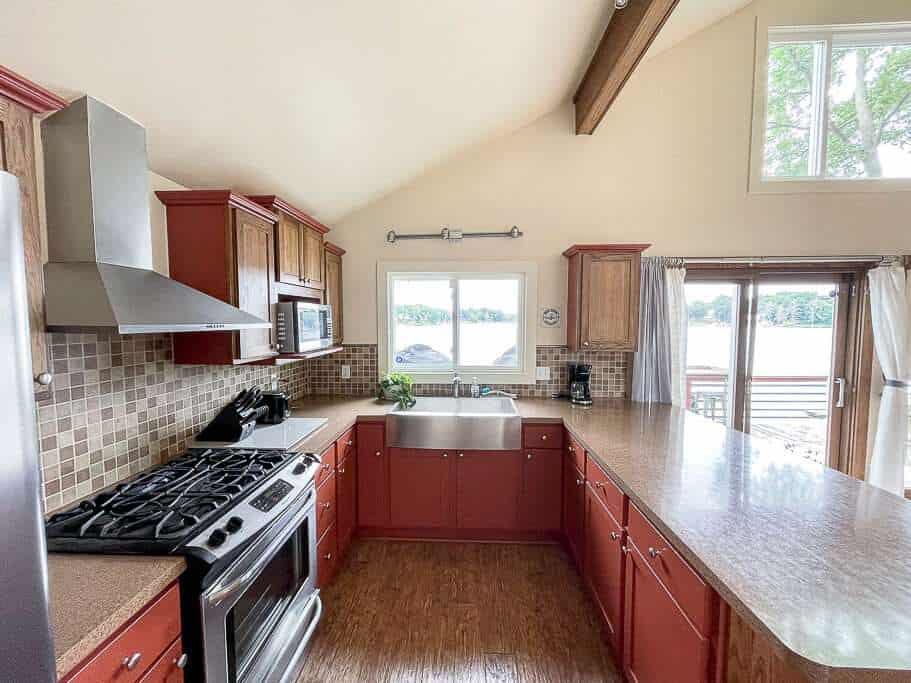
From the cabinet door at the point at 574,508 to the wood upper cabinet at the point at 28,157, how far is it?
2300 millimetres

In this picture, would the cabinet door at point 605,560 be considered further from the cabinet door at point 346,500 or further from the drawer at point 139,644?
the drawer at point 139,644

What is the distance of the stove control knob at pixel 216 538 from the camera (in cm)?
109

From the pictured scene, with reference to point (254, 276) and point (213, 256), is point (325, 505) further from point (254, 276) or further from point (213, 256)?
point (213, 256)

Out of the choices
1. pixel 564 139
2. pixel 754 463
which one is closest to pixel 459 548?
pixel 754 463

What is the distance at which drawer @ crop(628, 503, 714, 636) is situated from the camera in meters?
1.01

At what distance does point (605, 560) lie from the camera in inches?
69.5

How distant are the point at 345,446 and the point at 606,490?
152 cm

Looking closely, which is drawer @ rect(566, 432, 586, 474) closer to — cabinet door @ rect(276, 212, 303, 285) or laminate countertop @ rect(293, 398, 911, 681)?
Answer: laminate countertop @ rect(293, 398, 911, 681)

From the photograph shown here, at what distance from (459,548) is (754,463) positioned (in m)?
1.76

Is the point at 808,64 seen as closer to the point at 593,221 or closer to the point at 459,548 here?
the point at 593,221

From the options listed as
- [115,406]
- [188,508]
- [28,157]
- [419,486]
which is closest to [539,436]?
[419,486]

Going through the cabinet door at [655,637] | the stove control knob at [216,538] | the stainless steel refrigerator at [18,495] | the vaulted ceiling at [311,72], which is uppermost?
the vaulted ceiling at [311,72]

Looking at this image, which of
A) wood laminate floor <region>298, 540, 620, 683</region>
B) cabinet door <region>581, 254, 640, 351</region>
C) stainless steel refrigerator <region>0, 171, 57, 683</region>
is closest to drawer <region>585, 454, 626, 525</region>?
wood laminate floor <region>298, 540, 620, 683</region>

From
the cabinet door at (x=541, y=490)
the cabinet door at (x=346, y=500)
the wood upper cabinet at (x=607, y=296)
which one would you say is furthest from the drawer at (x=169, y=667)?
the wood upper cabinet at (x=607, y=296)
